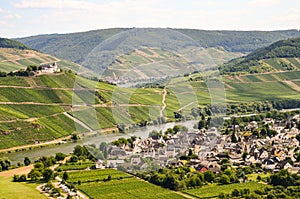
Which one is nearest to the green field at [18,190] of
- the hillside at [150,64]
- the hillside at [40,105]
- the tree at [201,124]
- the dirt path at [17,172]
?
the dirt path at [17,172]

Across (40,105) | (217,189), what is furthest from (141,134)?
(40,105)

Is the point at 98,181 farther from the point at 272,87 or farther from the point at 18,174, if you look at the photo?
the point at 272,87

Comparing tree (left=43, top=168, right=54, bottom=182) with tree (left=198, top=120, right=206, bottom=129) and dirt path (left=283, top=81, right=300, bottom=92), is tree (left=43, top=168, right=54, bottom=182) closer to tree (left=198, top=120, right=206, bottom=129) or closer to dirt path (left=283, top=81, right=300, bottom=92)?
tree (left=198, top=120, right=206, bottom=129)

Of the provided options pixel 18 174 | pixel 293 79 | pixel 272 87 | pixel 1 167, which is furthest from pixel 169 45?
pixel 293 79

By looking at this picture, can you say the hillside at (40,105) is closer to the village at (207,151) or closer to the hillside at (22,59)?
the village at (207,151)

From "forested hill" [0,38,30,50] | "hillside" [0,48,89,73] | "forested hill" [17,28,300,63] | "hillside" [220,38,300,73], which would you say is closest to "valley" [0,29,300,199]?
"hillside" [220,38,300,73]

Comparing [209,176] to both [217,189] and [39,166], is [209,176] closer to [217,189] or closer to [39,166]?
[217,189]
